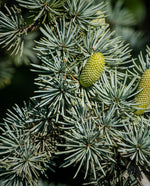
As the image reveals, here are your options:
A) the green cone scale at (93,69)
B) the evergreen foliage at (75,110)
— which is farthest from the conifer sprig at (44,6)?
the green cone scale at (93,69)

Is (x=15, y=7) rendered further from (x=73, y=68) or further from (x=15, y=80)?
(x=15, y=80)

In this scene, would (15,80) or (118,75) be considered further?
(15,80)

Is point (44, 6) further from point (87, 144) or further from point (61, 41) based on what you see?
point (87, 144)

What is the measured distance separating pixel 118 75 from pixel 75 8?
161 millimetres

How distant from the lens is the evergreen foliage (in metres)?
0.43

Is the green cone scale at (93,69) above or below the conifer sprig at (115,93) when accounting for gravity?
above

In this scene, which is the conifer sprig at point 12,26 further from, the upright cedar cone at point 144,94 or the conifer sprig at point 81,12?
the upright cedar cone at point 144,94

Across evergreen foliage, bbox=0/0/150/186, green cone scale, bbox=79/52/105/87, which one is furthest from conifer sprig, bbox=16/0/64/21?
green cone scale, bbox=79/52/105/87

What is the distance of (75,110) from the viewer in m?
0.47

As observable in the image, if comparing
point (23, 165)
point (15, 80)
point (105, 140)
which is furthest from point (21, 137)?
point (15, 80)

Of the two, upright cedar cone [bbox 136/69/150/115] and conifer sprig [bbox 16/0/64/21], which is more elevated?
conifer sprig [bbox 16/0/64/21]

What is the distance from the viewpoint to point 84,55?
1.58 feet

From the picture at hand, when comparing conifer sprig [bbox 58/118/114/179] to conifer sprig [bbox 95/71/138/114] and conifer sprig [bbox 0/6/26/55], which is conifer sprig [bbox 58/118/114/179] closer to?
conifer sprig [bbox 95/71/138/114]

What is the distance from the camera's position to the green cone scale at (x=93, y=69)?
1.44ft
